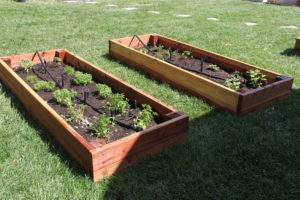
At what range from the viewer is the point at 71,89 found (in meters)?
4.61

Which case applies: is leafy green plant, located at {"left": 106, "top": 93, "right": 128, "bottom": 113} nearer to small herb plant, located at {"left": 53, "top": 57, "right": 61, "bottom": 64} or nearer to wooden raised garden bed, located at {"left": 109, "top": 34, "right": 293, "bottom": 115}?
wooden raised garden bed, located at {"left": 109, "top": 34, "right": 293, "bottom": 115}

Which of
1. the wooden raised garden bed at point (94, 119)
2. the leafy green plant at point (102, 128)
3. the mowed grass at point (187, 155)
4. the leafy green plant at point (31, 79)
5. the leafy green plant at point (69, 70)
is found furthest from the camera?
the leafy green plant at point (69, 70)

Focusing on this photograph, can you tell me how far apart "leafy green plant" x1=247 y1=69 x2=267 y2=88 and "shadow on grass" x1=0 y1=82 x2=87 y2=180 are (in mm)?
3018

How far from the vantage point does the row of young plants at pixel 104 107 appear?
135 inches

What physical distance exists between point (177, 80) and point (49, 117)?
2235 mm

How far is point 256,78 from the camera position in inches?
183

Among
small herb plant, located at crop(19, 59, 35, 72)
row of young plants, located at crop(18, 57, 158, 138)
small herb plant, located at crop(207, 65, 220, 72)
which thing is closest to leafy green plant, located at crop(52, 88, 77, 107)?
row of young plants, located at crop(18, 57, 158, 138)

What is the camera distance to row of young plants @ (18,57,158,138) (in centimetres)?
342

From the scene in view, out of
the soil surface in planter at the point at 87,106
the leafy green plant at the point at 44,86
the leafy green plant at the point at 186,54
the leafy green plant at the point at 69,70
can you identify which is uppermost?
the leafy green plant at the point at 186,54

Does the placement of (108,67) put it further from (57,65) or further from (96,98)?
(96,98)

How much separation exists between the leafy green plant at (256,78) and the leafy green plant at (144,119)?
1.94 m

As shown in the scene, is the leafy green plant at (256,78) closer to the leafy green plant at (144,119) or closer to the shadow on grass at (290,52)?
the leafy green plant at (144,119)

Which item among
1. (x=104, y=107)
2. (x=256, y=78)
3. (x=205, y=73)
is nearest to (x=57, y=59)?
(x=104, y=107)

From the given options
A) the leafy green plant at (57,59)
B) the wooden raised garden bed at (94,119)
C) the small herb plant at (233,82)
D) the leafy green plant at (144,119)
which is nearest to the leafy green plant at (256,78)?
the small herb plant at (233,82)
